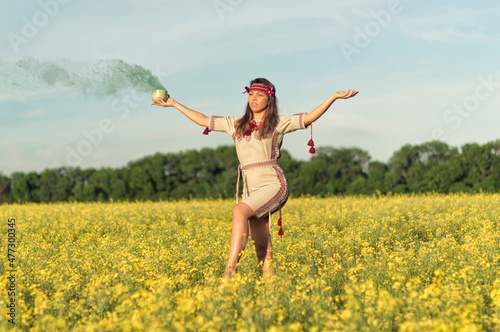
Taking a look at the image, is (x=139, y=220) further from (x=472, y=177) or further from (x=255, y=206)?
(x=472, y=177)

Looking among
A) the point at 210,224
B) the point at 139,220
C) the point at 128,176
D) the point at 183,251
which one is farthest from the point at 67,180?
the point at 183,251

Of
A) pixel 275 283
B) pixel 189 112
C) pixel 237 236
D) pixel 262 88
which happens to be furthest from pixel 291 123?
pixel 275 283

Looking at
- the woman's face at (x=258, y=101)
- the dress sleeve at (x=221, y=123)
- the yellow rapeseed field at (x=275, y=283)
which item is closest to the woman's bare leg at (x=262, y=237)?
the yellow rapeseed field at (x=275, y=283)

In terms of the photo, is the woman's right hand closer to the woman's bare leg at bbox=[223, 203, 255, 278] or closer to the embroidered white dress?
the embroidered white dress

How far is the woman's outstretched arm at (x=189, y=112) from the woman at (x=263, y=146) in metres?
0.16

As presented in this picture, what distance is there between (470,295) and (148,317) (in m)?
2.81

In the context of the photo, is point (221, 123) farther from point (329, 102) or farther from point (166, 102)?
point (329, 102)

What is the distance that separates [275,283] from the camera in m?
4.07

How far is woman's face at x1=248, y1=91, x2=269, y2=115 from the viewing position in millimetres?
5000

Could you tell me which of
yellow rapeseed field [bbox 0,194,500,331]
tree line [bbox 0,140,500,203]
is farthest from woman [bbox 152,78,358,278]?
tree line [bbox 0,140,500,203]

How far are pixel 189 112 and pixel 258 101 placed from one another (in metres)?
0.89

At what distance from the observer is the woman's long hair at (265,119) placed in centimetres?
489

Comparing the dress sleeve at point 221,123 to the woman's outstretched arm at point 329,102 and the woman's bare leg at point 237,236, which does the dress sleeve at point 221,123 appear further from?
the woman's bare leg at point 237,236

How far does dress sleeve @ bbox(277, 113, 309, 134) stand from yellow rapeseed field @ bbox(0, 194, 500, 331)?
150 centimetres
